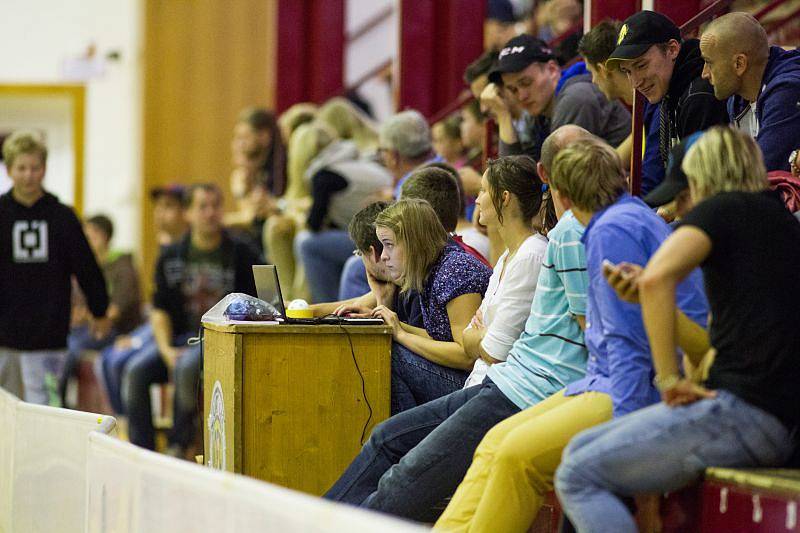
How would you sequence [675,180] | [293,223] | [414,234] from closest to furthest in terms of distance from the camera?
[675,180] → [414,234] → [293,223]

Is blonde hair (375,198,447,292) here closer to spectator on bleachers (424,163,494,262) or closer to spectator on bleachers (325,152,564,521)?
spectator on bleachers (424,163,494,262)

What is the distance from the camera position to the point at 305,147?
7.79 metres

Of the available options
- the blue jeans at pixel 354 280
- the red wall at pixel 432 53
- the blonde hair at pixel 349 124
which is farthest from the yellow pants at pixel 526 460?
the red wall at pixel 432 53

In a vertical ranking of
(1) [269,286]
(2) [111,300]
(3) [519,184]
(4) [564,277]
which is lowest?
(2) [111,300]

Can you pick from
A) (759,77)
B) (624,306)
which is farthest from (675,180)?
(759,77)

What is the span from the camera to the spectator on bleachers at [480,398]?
382 cm

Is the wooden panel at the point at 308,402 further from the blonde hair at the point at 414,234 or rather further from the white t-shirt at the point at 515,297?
the white t-shirt at the point at 515,297

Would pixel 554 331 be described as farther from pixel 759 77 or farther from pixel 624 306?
pixel 759 77

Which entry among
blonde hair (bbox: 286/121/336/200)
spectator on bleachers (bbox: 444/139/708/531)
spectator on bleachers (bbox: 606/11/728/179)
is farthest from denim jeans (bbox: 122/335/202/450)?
spectator on bleachers (bbox: 444/139/708/531)

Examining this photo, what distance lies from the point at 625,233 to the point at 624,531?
740 millimetres

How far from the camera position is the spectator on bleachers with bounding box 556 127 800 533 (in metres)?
2.90

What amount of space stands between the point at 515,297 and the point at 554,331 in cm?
31

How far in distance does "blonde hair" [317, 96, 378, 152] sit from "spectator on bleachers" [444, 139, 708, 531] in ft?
16.0

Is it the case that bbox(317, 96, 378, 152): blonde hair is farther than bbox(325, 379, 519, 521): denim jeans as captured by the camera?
Yes
